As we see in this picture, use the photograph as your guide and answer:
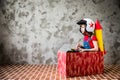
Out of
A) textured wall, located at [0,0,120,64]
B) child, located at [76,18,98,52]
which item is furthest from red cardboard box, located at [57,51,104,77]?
textured wall, located at [0,0,120,64]

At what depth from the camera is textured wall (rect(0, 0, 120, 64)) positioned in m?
6.82

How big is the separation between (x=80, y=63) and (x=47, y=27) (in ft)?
7.70

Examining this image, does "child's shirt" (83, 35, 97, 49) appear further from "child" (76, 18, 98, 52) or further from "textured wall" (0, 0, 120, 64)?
"textured wall" (0, 0, 120, 64)

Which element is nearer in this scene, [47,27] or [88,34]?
[88,34]

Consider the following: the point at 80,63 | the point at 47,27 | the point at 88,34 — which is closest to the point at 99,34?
the point at 88,34

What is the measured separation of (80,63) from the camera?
190 inches

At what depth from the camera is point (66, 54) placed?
15.2ft

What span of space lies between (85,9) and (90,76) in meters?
2.68

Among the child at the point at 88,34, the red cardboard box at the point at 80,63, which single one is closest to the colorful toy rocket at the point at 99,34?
the child at the point at 88,34

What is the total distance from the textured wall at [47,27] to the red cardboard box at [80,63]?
5.97ft

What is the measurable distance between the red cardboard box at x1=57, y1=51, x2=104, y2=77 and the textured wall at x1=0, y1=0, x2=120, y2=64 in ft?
5.97

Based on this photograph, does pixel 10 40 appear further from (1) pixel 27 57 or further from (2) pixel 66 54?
(2) pixel 66 54

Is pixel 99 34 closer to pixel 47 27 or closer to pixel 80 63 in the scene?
pixel 80 63

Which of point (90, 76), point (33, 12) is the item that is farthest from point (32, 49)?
point (90, 76)
